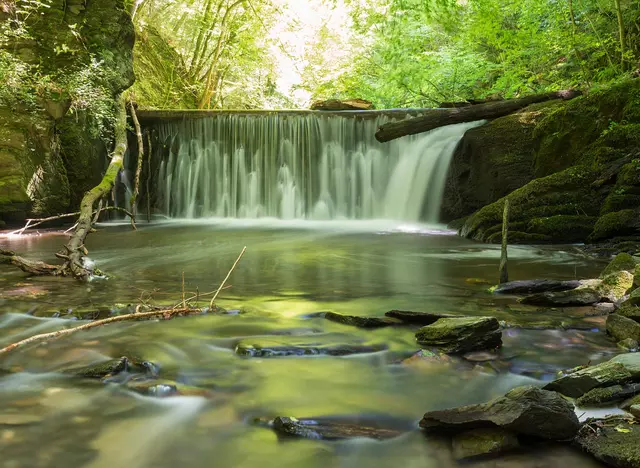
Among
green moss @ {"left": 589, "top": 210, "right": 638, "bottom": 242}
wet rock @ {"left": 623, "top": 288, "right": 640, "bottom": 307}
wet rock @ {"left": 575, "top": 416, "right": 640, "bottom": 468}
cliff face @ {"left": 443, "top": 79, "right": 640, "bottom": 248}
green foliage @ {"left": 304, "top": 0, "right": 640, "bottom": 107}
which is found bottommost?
wet rock @ {"left": 575, "top": 416, "right": 640, "bottom": 468}

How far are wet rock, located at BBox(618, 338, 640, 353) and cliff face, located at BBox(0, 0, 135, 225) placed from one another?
11.5 metres

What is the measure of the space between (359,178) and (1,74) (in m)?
8.88

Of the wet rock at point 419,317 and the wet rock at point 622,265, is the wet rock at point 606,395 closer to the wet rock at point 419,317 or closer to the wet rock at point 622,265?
the wet rock at point 419,317

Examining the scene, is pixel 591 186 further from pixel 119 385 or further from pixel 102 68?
pixel 102 68

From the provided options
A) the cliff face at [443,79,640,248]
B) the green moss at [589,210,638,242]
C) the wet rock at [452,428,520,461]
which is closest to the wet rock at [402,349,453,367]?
the wet rock at [452,428,520,461]

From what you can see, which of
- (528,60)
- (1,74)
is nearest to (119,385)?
(1,74)

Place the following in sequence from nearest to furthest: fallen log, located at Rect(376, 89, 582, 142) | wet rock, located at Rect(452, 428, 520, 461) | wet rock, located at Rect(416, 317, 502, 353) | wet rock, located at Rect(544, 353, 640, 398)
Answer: wet rock, located at Rect(452, 428, 520, 461) → wet rock, located at Rect(544, 353, 640, 398) → wet rock, located at Rect(416, 317, 502, 353) → fallen log, located at Rect(376, 89, 582, 142)

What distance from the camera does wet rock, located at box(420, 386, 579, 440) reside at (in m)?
2.24

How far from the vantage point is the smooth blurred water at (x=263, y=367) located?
2.34m

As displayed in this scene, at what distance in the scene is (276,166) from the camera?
15.3 m

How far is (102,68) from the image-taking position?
12.5 meters

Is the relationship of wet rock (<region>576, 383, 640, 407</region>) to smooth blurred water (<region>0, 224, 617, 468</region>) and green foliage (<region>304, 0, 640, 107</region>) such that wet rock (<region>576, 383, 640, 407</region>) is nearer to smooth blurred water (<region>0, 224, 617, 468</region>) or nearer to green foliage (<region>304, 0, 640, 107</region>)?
smooth blurred water (<region>0, 224, 617, 468</region>)

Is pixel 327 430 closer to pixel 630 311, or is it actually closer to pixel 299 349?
pixel 299 349

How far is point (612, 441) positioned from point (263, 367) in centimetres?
195
